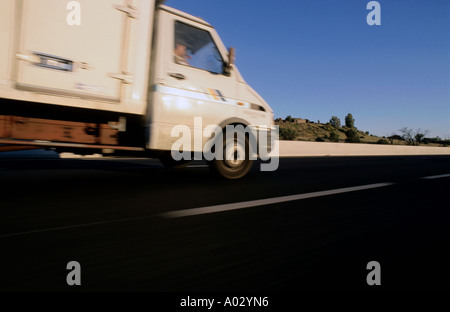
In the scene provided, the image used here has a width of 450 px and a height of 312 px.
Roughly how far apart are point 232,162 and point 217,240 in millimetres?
3603

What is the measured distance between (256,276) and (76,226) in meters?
1.65

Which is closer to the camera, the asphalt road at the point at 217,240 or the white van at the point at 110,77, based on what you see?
the asphalt road at the point at 217,240

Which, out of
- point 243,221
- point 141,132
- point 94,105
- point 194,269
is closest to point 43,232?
point 194,269

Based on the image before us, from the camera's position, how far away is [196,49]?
17.6 feet

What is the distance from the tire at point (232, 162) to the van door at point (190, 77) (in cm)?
63

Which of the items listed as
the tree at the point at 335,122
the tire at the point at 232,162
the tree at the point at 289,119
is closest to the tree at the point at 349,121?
the tree at the point at 335,122

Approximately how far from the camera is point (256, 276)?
1.84m

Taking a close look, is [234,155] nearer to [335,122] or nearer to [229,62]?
[229,62]

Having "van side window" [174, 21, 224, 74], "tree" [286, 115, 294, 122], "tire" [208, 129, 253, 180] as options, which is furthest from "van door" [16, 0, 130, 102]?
"tree" [286, 115, 294, 122]

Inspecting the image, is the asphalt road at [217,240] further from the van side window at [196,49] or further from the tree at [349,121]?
the tree at [349,121]

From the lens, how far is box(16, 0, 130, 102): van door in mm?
3863

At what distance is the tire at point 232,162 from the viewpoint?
19.2ft

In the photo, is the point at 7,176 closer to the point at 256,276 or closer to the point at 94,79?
the point at 94,79

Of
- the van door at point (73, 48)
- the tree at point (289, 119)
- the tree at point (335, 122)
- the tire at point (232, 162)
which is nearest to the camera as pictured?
the van door at point (73, 48)
